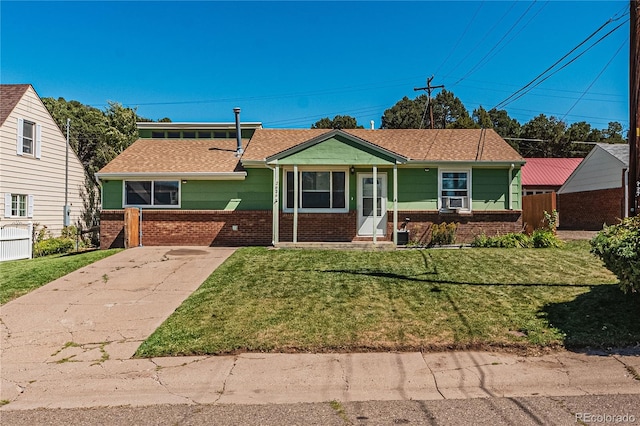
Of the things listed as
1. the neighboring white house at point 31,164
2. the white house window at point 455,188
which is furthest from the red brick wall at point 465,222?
the neighboring white house at point 31,164

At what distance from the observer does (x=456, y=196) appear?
15734 millimetres

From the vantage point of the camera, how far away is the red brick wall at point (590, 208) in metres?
22.3

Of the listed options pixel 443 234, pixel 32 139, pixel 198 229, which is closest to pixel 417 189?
pixel 443 234

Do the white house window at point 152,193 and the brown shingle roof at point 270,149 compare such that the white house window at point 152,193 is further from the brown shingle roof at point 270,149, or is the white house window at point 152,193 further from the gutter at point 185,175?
the brown shingle roof at point 270,149

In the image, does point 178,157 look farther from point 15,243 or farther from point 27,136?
point 27,136

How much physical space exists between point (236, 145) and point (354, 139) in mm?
6200

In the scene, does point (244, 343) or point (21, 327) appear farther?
point (21, 327)

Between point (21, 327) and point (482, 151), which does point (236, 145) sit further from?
point (21, 327)

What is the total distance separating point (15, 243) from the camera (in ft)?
46.1

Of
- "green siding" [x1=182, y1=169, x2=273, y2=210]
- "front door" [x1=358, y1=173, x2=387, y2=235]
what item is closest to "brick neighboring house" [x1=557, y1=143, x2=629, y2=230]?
"front door" [x1=358, y1=173, x2=387, y2=235]

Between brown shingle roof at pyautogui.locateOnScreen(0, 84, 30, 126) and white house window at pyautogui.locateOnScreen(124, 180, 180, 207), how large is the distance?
21.5ft

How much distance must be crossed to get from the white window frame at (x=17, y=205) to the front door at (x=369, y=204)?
45.5ft

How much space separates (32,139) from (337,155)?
1390 centimetres

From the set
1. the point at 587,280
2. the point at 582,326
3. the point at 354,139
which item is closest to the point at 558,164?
the point at 354,139
